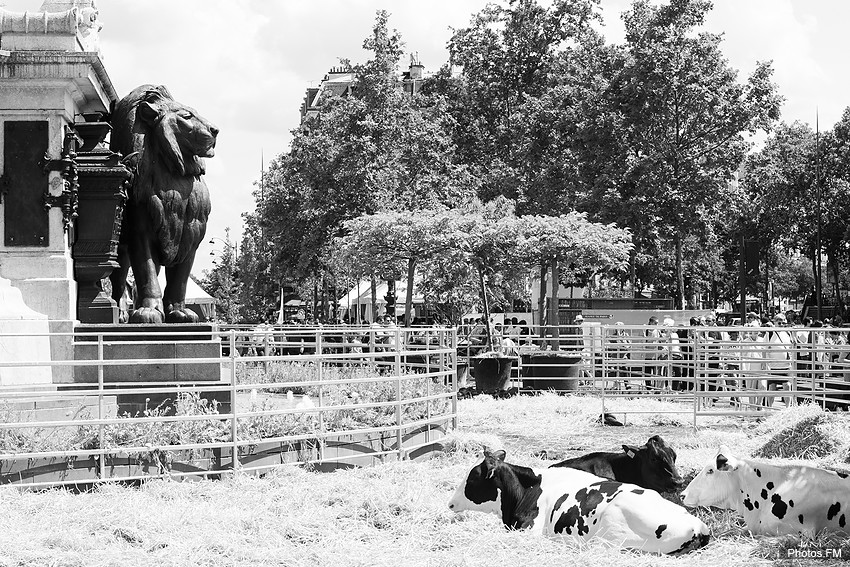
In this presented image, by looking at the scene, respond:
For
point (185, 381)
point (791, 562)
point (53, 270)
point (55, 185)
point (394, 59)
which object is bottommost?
point (791, 562)

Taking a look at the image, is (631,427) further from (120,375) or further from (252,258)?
(252,258)

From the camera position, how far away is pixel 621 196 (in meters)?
38.7

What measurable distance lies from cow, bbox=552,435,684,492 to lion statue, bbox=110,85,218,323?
16.6ft

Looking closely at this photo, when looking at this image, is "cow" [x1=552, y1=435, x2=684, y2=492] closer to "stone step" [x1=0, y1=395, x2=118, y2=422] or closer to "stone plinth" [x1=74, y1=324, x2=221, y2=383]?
"stone plinth" [x1=74, y1=324, x2=221, y2=383]

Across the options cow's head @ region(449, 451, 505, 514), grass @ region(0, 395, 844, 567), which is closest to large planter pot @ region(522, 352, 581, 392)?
grass @ region(0, 395, 844, 567)

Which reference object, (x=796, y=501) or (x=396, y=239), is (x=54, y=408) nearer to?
(x=796, y=501)

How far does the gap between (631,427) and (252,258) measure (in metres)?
38.9

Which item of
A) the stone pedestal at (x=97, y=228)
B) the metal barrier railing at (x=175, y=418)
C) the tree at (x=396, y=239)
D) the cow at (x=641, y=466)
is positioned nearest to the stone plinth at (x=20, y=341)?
the metal barrier railing at (x=175, y=418)

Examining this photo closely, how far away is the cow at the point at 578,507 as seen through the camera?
7211mm

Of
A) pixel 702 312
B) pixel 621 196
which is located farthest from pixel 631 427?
pixel 621 196

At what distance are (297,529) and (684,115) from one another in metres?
32.4

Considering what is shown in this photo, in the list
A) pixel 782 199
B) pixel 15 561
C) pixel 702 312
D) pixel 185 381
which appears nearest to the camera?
pixel 15 561

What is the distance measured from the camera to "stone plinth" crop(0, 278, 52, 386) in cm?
1083

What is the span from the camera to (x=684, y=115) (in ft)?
124
